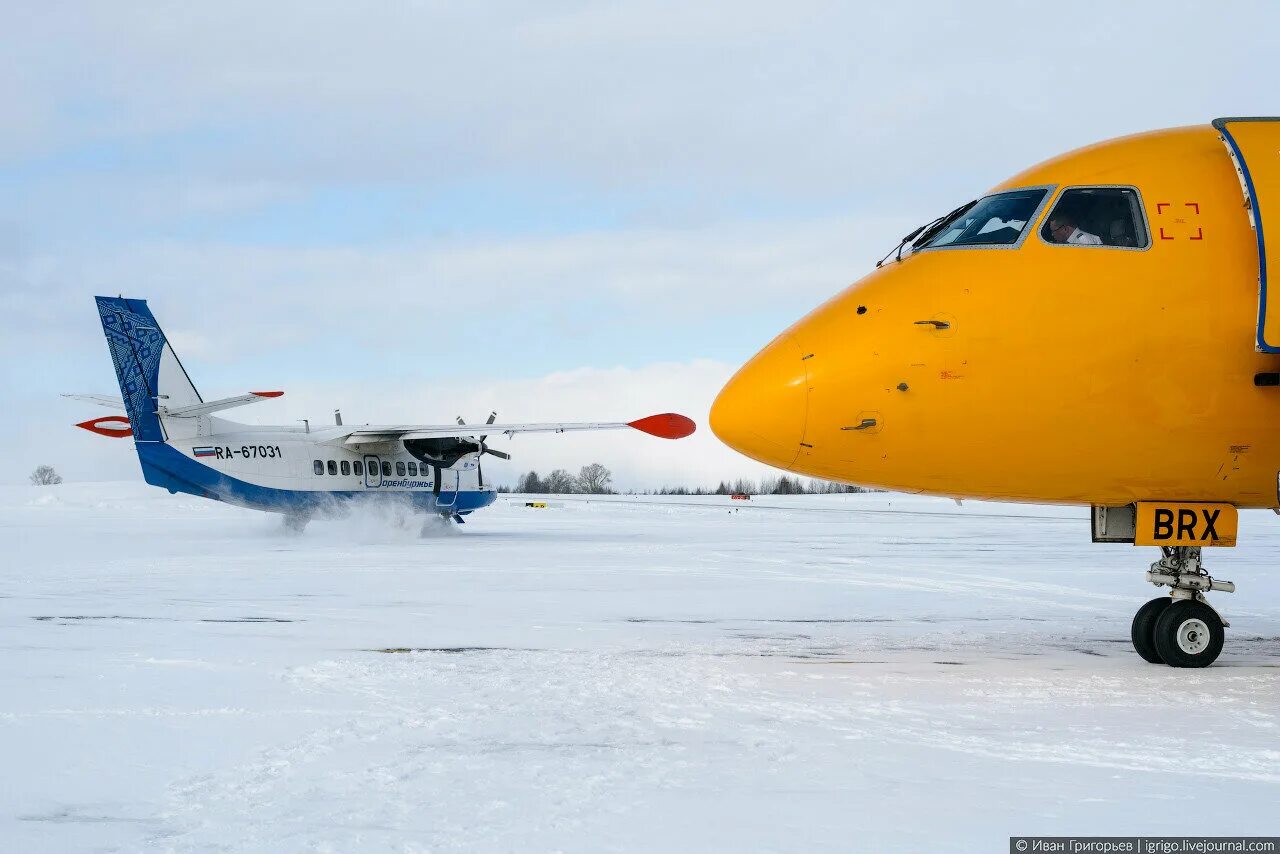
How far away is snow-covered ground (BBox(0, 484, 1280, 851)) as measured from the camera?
4059 millimetres

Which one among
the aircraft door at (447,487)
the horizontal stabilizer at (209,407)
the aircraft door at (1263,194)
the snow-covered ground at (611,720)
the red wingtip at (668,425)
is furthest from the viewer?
the aircraft door at (447,487)

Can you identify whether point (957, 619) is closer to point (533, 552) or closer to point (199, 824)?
point (199, 824)

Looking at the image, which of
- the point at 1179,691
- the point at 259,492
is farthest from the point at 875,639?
the point at 259,492

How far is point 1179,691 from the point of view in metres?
7.07

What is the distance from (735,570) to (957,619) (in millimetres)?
6612

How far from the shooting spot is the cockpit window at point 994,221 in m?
7.81

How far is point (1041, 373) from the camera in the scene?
750 centimetres

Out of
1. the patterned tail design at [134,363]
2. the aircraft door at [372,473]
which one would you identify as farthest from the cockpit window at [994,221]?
the aircraft door at [372,473]

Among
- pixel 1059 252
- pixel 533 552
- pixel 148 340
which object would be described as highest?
pixel 148 340

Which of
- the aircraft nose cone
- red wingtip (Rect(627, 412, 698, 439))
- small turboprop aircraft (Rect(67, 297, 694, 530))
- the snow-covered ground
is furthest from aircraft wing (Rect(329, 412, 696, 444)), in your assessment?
the aircraft nose cone

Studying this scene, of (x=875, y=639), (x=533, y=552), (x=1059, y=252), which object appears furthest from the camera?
(x=533, y=552)

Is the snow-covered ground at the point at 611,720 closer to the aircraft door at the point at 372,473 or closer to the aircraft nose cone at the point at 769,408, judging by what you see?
the aircraft nose cone at the point at 769,408

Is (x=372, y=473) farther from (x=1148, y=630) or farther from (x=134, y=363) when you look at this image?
(x=1148, y=630)

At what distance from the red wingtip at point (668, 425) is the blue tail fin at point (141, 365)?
42.7ft
